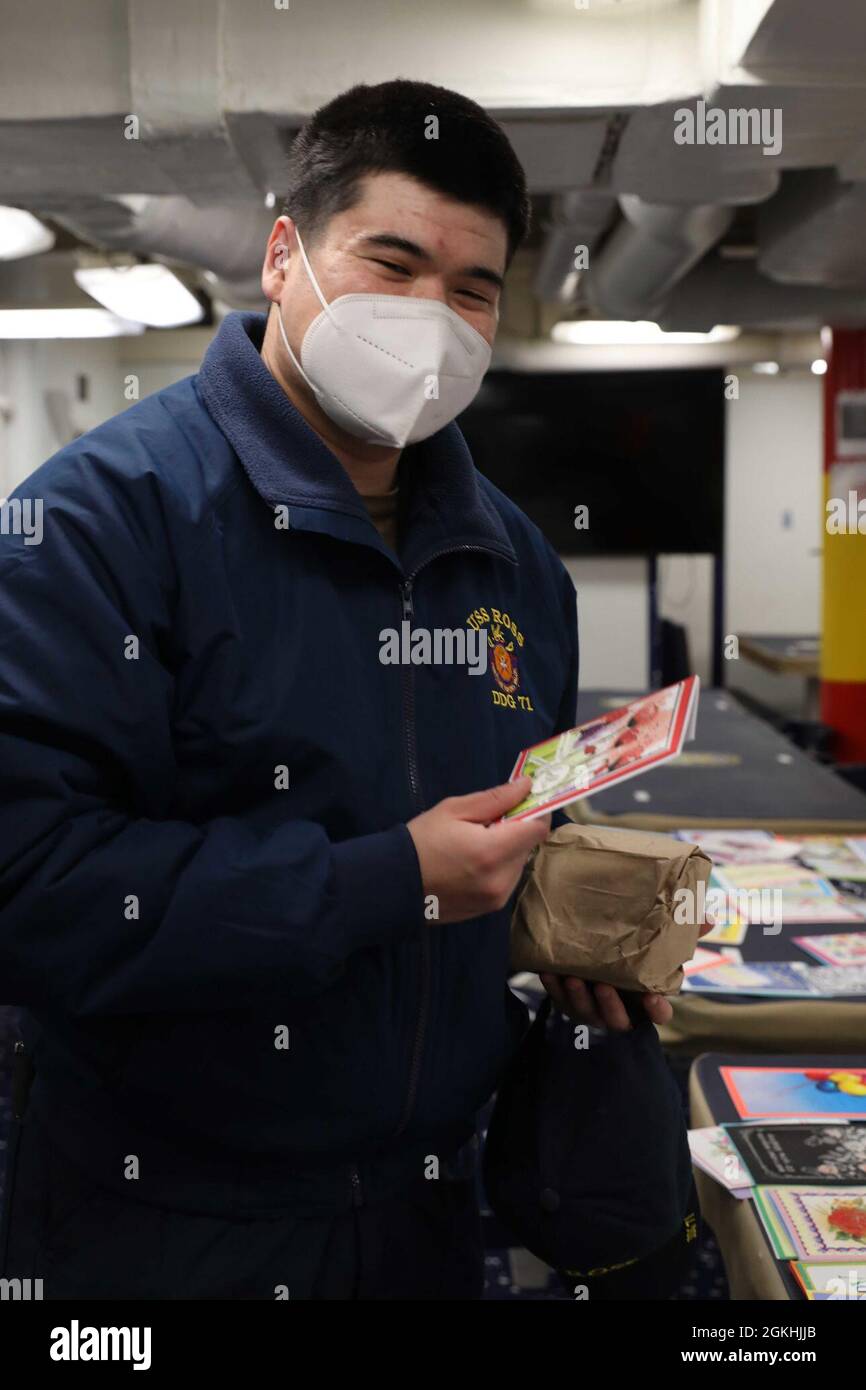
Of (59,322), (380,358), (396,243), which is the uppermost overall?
(59,322)

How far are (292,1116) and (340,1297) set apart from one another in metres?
0.23

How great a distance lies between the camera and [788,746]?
17.0ft

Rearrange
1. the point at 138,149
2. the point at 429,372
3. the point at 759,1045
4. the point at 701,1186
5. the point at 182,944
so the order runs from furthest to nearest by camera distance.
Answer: the point at 138,149 < the point at 759,1045 < the point at 701,1186 < the point at 429,372 < the point at 182,944

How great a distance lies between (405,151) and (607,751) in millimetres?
653

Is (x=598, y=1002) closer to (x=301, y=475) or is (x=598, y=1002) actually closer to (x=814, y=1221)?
(x=814, y=1221)

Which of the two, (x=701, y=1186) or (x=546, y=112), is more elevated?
(x=546, y=112)

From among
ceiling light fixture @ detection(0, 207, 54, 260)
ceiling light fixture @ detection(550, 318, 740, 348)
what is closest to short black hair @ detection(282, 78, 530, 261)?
ceiling light fixture @ detection(0, 207, 54, 260)

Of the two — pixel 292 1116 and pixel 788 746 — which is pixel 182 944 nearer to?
pixel 292 1116

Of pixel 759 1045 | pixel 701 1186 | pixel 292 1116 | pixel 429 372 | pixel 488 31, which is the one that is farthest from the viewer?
pixel 488 31

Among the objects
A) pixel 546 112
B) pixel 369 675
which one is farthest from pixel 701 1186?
pixel 546 112

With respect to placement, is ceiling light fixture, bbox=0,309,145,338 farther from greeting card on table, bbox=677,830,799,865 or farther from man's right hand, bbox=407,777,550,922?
man's right hand, bbox=407,777,550,922

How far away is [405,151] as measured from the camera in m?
1.25

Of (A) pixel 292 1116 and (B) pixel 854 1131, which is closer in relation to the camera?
(A) pixel 292 1116

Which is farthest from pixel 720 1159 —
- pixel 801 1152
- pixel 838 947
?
pixel 838 947
